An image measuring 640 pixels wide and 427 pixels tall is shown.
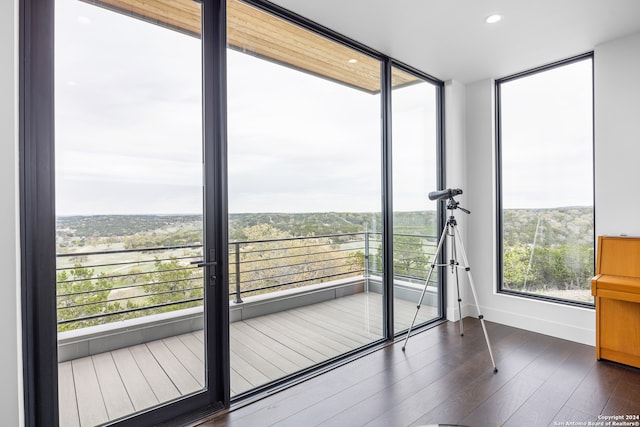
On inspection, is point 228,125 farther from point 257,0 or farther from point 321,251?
point 321,251

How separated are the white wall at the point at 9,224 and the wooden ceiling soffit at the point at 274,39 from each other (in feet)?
1.82

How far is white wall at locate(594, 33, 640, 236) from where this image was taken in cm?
289

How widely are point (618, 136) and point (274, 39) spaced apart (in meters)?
3.02

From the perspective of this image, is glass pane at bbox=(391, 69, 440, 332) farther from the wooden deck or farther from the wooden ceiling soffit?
the wooden ceiling soffit

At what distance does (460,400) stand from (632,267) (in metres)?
1.89

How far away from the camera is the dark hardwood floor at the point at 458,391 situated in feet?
6.79

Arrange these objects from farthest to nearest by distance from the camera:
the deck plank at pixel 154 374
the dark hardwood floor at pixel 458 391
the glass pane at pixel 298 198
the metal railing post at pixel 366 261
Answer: the metal railing post at pixel 366 261 < the glass pane at pixel 298 198 < the dark hardwood floor at pixel 458 391 < the deck plank at pixel 154 374

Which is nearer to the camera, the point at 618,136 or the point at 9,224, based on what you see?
the point at 9,224

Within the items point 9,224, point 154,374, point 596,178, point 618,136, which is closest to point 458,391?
point 154,374

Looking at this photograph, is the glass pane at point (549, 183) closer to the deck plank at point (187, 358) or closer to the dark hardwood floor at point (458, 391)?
the dark hardwood floor at point (458, 391)

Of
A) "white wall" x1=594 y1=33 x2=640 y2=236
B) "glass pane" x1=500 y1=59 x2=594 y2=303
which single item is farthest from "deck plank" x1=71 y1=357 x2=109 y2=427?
"white wall" x1=594 y1=33 x2=640 y2=236

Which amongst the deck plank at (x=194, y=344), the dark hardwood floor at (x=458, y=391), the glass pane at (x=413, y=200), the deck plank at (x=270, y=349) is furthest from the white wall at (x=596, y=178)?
the deck plank at (x=194, y=344)

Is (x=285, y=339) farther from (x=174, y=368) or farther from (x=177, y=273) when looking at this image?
(x=177, y=273)

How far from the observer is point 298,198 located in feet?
8.63
